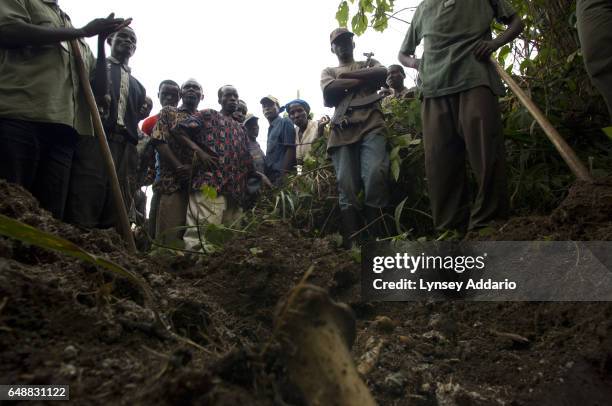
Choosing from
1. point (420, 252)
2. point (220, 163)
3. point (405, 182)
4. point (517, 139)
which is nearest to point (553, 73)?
point (517, 139)

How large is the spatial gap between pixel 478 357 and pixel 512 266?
0.54 m

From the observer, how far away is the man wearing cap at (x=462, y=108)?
2506mm

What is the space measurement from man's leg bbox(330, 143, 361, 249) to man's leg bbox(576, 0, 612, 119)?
1550mm

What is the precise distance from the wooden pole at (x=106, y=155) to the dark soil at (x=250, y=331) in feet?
1.00

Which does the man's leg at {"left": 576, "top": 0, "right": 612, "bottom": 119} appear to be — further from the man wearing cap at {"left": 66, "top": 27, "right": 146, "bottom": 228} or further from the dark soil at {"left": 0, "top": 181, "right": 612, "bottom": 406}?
the man wearing cap at {"left": 66, "top": 27, "right": 146, "bottom": 228}

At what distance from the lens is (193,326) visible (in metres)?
1.24

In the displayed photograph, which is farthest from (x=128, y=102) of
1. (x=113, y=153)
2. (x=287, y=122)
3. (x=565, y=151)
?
(x=565, y=151)

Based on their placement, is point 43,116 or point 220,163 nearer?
point 43,116

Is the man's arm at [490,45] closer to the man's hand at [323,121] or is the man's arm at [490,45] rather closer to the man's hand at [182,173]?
the man's hand at [323,121]

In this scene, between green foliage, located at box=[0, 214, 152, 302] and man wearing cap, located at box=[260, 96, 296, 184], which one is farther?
man wearing cap, located at box=[260, 96, 296, 184]

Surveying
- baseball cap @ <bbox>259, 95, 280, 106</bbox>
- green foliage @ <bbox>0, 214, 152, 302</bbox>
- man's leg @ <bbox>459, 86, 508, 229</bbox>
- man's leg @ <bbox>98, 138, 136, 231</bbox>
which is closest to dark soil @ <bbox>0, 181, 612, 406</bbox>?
green foliage @ <bbox>0, 214, 152, 302</bbox>

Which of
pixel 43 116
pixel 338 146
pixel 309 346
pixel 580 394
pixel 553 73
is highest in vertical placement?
pixel 553 73

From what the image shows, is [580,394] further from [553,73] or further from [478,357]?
[553,73]

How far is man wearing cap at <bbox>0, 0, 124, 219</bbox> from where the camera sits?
2.26 meters
